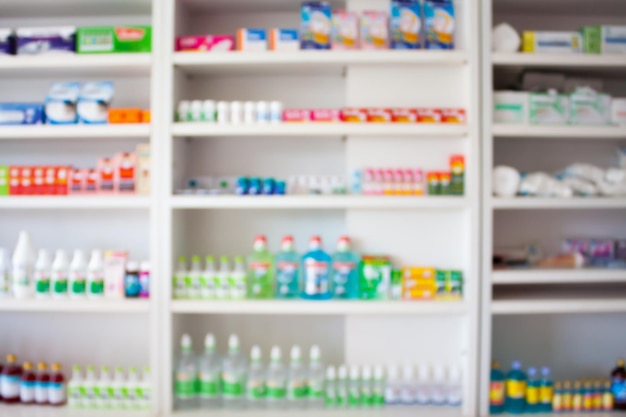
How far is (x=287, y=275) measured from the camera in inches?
92.1

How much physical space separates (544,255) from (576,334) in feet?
1.43

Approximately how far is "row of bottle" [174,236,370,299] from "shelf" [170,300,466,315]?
0.07m

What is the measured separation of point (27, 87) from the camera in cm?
271

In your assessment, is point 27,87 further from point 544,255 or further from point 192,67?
point 544,255

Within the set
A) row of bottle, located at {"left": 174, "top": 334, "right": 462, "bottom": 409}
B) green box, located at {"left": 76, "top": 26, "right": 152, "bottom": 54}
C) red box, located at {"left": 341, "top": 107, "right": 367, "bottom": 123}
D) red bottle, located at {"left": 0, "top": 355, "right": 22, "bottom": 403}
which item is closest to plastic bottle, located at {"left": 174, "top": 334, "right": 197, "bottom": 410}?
row of bottle, located at {"left": 174, "top": 334, "right": 462, "bottom": 409}

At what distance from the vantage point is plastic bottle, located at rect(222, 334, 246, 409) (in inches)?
90.2

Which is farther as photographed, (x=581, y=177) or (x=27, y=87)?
(x=27, y=87)

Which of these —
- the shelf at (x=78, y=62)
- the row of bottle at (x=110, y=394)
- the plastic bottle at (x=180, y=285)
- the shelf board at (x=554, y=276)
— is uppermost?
the shelf at (x=78, y=62)

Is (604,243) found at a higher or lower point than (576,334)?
higher

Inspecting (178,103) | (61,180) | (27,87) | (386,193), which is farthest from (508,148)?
(27,87)

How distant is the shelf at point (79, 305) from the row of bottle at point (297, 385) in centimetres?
27

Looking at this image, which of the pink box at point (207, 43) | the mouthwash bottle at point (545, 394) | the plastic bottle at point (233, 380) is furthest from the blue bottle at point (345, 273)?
the pink box at point (207, 43)

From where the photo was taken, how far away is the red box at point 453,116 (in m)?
2.30

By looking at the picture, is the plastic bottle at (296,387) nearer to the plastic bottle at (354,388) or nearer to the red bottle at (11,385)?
the plastic bottle at (354,388)
